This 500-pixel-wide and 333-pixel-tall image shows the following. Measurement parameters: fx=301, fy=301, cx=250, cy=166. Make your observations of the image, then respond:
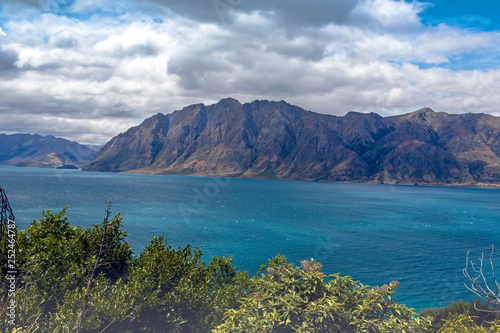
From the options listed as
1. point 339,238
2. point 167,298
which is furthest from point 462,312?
point 339,238

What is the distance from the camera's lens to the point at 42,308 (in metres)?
23.7

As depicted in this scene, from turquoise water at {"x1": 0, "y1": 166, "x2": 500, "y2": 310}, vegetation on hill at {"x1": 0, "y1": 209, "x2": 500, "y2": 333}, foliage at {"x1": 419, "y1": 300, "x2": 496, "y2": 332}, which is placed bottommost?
turquoise water at {"x1": 0, "y1": 166, "x2": 500, "y2": 310}

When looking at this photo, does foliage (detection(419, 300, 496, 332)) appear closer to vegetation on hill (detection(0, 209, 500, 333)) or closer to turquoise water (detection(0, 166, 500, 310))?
vegetation on hill (detection(0, 209, 500, 333))

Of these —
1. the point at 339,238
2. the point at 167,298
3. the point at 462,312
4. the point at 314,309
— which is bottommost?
the point at 339,238

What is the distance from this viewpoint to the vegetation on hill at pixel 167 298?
19.5m

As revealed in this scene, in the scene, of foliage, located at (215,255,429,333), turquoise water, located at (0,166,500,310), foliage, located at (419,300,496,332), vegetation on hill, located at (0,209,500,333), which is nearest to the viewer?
foliage, located at (215,255,429,333)

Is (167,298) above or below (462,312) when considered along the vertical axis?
above

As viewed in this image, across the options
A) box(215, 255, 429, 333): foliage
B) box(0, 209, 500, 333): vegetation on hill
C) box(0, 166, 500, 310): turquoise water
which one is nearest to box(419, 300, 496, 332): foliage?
box(0, 209, 500, 333): vegetation on hill

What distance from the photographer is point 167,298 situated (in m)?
27.6

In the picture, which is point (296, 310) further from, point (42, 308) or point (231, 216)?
point (231, 216)

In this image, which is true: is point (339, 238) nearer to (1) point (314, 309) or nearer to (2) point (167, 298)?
(2) point (167, 298)

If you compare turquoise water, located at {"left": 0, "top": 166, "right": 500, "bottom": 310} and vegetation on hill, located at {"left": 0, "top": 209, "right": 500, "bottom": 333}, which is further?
turquoise water, located at {"left": 0, "top": 166, "right": 500, "bottom": 310}

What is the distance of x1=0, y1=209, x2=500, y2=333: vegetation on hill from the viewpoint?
63.9ft

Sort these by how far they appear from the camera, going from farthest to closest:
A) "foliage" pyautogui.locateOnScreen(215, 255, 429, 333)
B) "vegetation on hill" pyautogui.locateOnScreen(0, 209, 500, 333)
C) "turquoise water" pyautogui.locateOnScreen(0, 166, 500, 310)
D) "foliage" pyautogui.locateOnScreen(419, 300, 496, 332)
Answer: "turquoise water" pyautogui.locateOnScreen(0, 166, 500, 310) < "foliage" pyautogui.locateOnScreen(419, 300, 496, 332) < "vegetation on hill" pyautogui.locateOnScreen(0, 209, 500, 333) < "foliage" pyautogui.locateOnScreen(215, 255, 429, 333)
